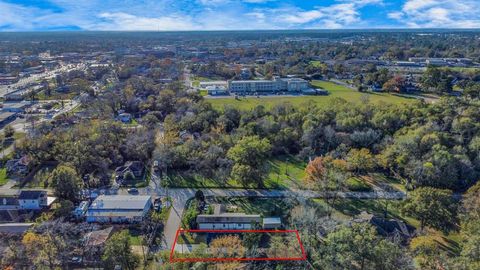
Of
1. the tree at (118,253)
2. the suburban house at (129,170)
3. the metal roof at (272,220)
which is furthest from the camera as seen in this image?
the suburban house at (129,170)

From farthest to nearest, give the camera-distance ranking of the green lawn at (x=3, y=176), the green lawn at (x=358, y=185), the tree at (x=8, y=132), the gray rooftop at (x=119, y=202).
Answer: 1. the tree at (x=8, y=132)
2. the green lawn at (x=3, y=176)
3. the green lawn at (x=358, y=185)
4. the gray rooftop at (x=119, y=202)

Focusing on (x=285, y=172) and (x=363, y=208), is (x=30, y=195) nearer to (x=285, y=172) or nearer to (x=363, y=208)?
(x=285, y=172)

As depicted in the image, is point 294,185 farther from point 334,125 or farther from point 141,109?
point 141,109

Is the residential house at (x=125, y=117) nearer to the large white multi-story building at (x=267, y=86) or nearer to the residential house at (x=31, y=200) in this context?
the residential house at (x=31, y=200)

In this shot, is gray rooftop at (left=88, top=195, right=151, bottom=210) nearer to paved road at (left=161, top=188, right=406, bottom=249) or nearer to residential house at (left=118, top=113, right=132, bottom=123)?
paved road at (left=161, top=188, right=406, bottom=249)

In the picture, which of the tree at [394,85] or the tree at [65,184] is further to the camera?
the tree at [394,85]

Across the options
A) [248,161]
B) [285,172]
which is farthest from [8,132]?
[285,172]

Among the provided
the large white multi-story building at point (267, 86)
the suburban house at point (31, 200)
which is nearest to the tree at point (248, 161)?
the suburban house at point (31, 200)
